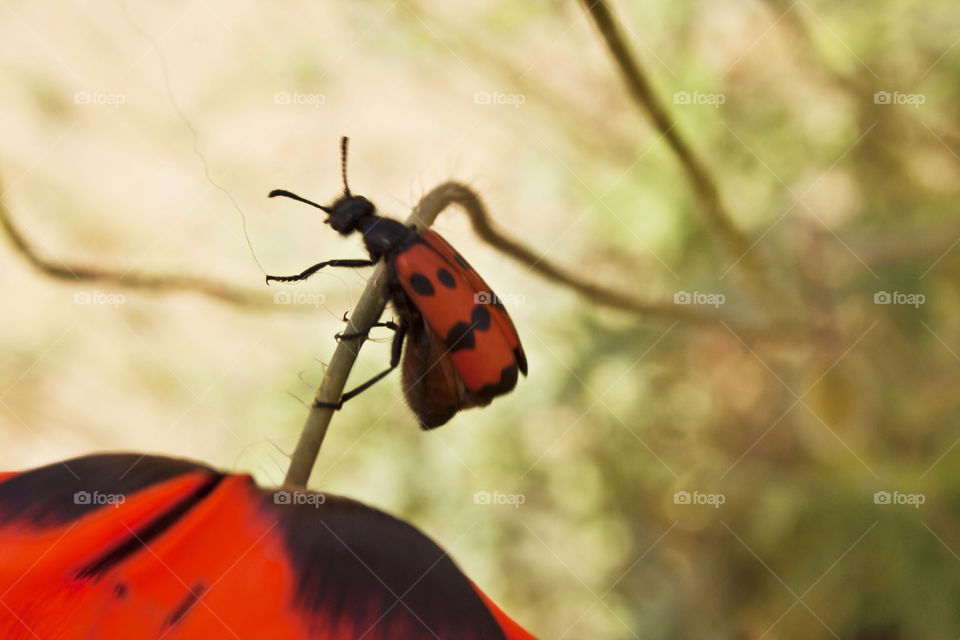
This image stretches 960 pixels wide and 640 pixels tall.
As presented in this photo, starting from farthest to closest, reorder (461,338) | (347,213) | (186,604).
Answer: (347,213), (461,338), (186,604)

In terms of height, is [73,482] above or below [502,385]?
below

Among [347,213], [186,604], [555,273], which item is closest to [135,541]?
[186,604]

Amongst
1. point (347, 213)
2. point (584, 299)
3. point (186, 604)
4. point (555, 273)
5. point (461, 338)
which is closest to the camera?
point (186, 604)

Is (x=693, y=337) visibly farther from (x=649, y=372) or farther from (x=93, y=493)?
(x=93, y=493)

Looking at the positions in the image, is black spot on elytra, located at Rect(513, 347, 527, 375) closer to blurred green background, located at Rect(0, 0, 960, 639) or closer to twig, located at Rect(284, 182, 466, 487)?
twig, located at Rect(284, 182, 466, 487)

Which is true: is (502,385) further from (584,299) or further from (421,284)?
(584,299)

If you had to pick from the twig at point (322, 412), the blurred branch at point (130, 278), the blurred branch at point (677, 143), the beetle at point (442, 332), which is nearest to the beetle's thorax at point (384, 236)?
the beetle at point (442, 332)
